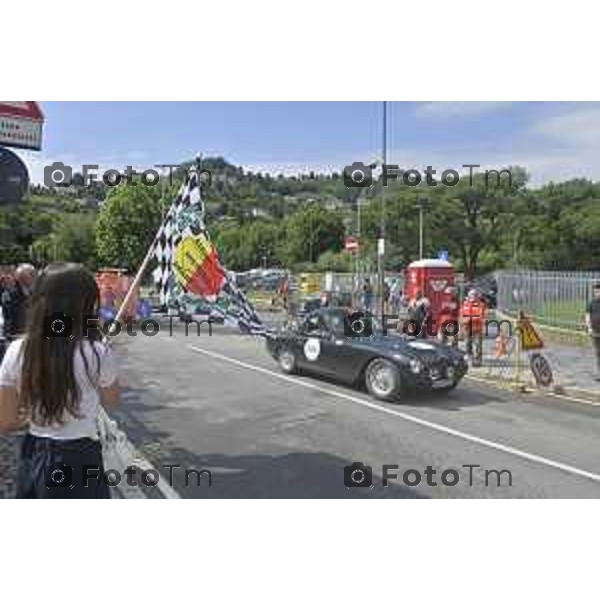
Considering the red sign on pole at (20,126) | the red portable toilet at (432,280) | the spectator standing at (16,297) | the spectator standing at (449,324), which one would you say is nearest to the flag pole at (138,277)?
the red sign on pole at (20,126)

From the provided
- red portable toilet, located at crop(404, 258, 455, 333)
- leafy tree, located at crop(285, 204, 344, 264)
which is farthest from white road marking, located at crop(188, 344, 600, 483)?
leafy tree, located at crop(285, 204, 344, 264)

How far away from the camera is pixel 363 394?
11.6 m

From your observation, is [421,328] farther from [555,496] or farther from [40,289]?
[40,289]

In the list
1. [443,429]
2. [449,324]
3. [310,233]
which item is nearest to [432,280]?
[449,324]

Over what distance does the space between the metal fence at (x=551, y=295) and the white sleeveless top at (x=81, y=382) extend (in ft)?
51.9

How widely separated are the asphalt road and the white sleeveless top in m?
2.89

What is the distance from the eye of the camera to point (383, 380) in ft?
36.8

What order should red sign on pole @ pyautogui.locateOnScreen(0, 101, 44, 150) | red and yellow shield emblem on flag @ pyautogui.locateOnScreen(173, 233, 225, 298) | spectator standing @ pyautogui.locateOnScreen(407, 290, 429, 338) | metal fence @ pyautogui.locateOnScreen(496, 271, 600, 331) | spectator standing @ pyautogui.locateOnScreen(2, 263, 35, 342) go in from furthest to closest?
metal fence @ pyautogui.locateOnScreen(496, 271, 600, 331), spectator standing @ pyautogui.locateOnScreen(407, 290, 429, 338), spectator standing @ pyautogui.locateOnScreen(2, 263, 35, 342), red and yellow shield emblem on flag @ pyautogui.locateOnScreen(173, 233, 225, 298), red sign on pole @ pyautogui.locateOnScreen(0, 101, 44, 150)

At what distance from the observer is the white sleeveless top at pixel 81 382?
146 inches

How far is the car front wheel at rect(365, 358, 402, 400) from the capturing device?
11039mm

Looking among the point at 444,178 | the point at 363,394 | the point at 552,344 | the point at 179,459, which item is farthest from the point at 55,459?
the point at 552,344

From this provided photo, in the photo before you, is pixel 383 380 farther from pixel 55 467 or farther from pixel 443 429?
pixel 55 467
